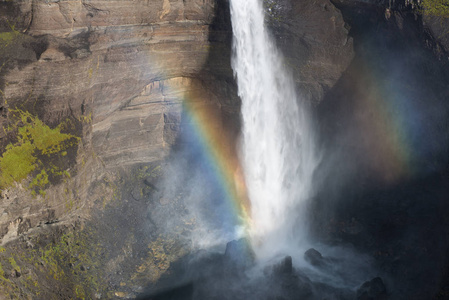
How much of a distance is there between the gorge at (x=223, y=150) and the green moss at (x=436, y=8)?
0.25 meters

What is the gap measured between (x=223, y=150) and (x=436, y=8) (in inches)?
451

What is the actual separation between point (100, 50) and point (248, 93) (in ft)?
23.3

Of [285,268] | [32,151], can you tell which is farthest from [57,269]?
[285,268]

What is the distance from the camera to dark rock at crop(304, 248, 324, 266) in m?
16.3

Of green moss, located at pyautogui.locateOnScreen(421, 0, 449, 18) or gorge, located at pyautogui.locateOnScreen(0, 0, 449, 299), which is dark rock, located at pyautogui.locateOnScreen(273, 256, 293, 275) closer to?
gorge, located at pyautogui.locateOnScreen(0, 0, 449, 299)

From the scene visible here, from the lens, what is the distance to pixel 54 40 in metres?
13.8

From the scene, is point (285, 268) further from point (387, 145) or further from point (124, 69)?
point (124, 69)

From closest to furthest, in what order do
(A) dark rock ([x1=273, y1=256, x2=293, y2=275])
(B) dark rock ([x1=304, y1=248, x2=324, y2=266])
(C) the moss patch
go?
1. (C) the moss patch
2. (A) dark rock ([x1=273, y1=256, x2=293, y2=275])
3. (B) dark rock ([x1=304, y1=248, x2=324, y2=266])

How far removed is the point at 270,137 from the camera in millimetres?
20016

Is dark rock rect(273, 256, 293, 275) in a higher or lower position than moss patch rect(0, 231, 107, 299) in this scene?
lower

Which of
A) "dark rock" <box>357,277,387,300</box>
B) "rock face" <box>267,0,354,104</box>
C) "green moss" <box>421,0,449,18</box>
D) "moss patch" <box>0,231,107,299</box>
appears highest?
"green moss" <box>421,0,449,18</box>

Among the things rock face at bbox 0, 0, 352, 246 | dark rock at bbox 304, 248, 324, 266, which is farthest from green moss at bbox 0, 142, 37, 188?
dark rock at bbox 304, 248, 324, 266

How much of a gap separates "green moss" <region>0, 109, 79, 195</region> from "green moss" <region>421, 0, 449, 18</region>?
50.4ft

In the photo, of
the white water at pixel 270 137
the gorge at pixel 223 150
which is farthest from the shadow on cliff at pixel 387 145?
the white water at pixel 270 137
